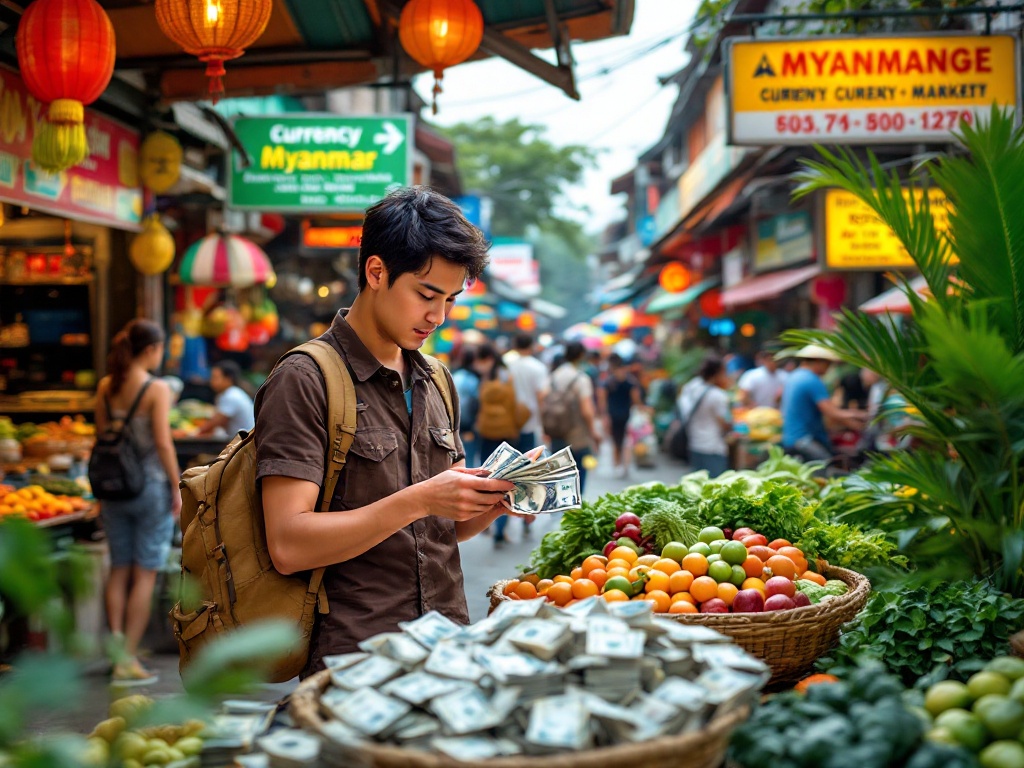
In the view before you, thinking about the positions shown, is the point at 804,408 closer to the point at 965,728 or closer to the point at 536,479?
the point at 536,479

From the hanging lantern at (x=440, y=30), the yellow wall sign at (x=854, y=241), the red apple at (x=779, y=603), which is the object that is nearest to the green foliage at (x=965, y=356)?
the red apple at (x=779, y=603)

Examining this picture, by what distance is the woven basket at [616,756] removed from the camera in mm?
1845

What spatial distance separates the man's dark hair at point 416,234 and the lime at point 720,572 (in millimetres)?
1317

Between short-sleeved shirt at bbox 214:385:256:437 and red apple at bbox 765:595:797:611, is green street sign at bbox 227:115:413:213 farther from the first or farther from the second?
red apple at bbox 765:595:797:611

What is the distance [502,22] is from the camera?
6332 mm

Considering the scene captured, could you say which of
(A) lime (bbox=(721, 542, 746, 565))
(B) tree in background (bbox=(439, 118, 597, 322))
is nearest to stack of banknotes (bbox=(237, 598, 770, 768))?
(A) lime (bbox=(721, 542, 746, 565))

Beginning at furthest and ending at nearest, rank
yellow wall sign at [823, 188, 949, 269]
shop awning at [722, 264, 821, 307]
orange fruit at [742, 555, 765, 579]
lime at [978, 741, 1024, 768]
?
1. shop awning at [722, 264, 821, 307]
2. yellow wall sign at [823, 188, 949, 269]
3. orange fruit at [742, 555, 765, 579]
4. lime at [978, 741, 1024, 768]

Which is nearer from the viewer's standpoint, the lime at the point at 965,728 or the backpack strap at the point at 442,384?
the lime at the point at 965,728

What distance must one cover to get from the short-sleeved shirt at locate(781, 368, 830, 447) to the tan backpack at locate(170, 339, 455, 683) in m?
7.61

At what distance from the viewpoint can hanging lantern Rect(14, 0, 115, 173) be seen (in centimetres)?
495

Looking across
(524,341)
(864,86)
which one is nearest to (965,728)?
(864,86)

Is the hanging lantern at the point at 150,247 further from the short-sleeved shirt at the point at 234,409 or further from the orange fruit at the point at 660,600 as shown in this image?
the orange fruit at the point at 660,600

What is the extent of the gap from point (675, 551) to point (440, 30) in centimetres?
333

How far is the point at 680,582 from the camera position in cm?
329
